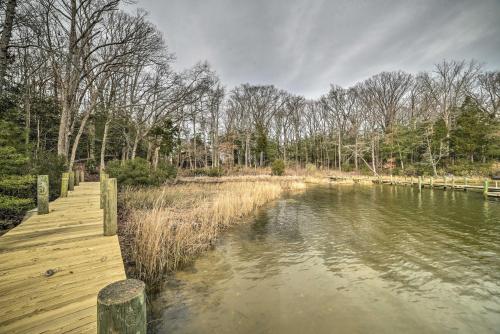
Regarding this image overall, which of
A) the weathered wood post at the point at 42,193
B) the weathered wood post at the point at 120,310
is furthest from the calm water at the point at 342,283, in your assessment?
the weathered wood post at the point at 42,193

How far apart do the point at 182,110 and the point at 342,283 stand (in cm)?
2164

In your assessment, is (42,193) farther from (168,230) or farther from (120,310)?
(120,310)

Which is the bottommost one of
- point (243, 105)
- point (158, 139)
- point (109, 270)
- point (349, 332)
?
point (349, 332)

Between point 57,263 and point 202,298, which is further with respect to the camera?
point 202,298

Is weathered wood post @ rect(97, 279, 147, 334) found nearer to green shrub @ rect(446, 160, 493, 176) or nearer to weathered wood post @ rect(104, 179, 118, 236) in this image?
weathered wood post @ rect(104, 179, 118, 236)

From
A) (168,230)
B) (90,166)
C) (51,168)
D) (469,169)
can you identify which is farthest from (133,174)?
(469,169)

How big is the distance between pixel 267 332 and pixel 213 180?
17.8 m

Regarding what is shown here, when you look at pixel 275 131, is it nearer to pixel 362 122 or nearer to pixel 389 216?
pixel 362 122

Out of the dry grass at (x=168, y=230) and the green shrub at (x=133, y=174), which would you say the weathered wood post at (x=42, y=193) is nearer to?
the dry grass at (x=168, y=230)

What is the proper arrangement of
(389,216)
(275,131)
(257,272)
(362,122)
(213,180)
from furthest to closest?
(275,131), (362,122), (213,180), (389,216), (257,272)

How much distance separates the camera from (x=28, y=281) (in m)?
2.60

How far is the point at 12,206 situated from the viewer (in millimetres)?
5395

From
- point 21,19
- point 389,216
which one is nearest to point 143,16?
point 21,19

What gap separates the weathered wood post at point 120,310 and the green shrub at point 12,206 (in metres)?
5.85
